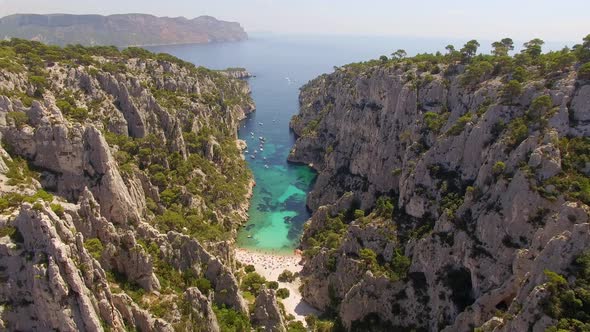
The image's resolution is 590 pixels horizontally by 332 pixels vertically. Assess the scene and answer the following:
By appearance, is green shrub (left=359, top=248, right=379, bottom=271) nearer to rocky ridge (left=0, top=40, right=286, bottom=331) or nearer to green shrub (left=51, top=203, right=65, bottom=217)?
rocky ridge (left=0, top=40, right=286, bottom=331)

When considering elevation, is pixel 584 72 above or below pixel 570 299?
above

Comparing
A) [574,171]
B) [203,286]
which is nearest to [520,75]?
[574,171]

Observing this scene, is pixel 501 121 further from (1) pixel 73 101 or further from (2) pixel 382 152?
(1) pixel 73 101

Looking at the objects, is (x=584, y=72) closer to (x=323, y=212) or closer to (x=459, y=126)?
(x=459, y=126)

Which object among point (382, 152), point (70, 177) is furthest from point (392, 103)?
point (70, 177)

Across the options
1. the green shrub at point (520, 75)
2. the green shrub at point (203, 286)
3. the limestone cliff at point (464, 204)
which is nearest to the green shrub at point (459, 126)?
the limestone cliff at point (464, 204)
